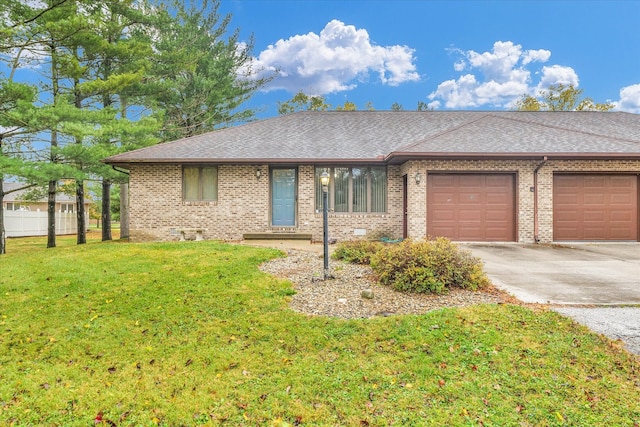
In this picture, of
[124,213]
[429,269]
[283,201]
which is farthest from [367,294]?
[124,213]

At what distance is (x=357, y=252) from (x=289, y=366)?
164 inches

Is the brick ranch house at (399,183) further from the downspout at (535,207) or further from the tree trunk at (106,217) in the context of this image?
the tree trunk at (106,217)

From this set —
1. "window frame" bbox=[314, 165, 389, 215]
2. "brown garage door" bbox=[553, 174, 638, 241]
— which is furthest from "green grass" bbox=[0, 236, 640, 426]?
"brown garage door" bbox=[553, 174, 638, 241]

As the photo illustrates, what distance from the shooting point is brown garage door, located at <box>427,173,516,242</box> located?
10.4 m

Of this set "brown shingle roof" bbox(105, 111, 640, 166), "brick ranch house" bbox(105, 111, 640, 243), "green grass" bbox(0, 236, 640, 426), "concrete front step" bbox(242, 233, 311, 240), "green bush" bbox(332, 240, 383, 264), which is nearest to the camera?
"green grass" bbox(0, 236, 640, 426)

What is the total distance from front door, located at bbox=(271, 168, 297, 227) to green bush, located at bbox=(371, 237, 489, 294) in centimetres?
616

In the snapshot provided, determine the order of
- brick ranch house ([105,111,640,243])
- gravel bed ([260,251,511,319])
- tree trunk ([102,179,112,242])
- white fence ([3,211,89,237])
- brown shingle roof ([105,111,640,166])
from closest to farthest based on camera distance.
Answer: gravel bed ([260,251,511,319]) → brown shingle roof ([105,111,640,166]) → brick ranch house ([105,111,640,243]) → tree trunk ([102,179,112,242]) → white fence ([3,211,89,237])

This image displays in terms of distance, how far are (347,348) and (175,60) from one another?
1666 cm

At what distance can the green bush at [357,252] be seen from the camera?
6.99 m

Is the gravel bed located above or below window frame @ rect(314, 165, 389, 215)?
below

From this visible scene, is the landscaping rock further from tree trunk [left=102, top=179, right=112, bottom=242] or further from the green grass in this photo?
tree trunk [left=102, top=179, right=112, bottom=242]

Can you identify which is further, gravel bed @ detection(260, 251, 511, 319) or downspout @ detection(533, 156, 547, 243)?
downspout @ detection(533, 156, 547, 243)

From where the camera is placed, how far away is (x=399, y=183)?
11.4 m

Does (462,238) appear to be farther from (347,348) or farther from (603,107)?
(603,107)
